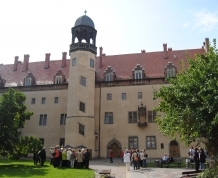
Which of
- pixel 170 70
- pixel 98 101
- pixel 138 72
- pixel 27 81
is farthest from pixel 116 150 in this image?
pixel 27 81

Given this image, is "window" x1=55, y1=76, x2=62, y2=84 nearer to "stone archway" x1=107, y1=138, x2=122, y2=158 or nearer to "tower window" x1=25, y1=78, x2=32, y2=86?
"tower window" x1=25, y1=78, x2=32, y2=86

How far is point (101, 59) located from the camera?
43656 millimetres

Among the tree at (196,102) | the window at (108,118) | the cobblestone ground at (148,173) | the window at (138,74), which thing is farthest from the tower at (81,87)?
the tree at (196,102)

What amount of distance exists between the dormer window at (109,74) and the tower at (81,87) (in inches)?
94.0

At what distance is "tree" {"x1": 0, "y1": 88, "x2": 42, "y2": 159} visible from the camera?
22.9 metres

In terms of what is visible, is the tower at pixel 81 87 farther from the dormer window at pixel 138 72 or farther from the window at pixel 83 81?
the dormer window at pixel 138 72

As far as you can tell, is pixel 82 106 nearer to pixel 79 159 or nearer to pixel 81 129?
pixel 81 129

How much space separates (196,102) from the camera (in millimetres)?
14648

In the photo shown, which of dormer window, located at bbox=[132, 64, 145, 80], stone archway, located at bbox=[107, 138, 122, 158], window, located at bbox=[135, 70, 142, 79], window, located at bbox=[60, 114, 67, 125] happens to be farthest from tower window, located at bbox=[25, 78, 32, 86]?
window, located at bbox=[135, 70, 142, 79]

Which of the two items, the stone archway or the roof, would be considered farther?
the roof

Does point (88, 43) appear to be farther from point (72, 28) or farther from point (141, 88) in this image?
point (141, 88)

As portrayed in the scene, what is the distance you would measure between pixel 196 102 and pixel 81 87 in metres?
23.7

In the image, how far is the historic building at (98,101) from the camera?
35344 mm

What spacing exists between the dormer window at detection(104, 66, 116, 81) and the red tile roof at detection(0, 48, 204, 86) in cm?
67
